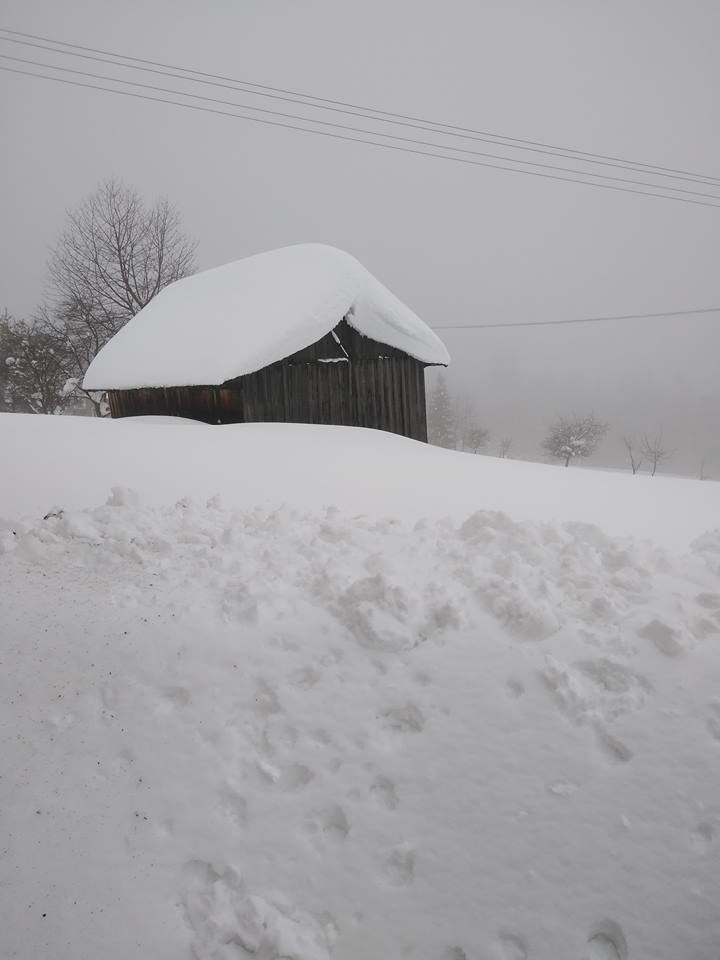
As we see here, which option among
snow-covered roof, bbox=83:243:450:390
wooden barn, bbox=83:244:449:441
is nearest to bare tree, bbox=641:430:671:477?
wooden barn, bbox=83:244:449:441

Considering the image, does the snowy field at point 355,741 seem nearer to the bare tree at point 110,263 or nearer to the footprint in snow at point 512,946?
the footprint in snow at point 512,946

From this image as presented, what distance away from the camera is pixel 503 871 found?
196 cm

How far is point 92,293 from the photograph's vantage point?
2042 cm

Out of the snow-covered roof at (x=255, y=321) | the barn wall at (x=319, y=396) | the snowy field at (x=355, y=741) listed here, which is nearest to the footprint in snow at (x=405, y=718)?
the snowy field at (x=355, y=741)

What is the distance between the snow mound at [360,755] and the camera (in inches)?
73.1

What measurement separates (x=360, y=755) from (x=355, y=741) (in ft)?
0.22

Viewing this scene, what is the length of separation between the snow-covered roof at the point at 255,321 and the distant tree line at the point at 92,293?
786 centimetres

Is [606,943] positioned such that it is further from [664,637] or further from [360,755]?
[664,637]

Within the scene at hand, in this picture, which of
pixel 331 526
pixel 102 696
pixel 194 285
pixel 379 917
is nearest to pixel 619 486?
pixel 331 526

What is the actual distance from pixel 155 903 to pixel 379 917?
873 mm

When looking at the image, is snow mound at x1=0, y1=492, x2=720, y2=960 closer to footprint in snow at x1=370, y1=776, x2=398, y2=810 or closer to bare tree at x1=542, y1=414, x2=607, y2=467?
footprint in snow at x1=370, y1=776, x2=398, y2=810

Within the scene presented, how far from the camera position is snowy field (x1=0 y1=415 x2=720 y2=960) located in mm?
1860

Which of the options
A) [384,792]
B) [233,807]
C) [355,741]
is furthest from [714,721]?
[233,807]

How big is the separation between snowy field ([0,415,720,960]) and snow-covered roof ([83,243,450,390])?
640 centimetres
